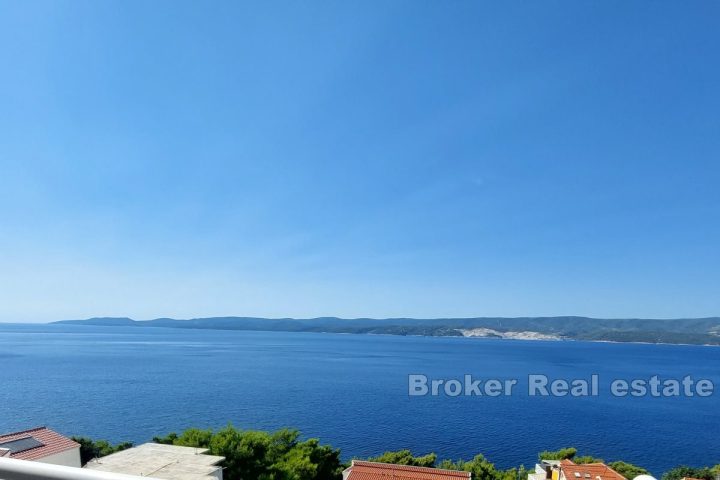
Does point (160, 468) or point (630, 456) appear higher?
point (160, 468)

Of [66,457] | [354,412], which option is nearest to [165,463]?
[66,457]

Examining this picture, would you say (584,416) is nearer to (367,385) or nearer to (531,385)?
(531,385)

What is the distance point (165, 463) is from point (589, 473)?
16.3m

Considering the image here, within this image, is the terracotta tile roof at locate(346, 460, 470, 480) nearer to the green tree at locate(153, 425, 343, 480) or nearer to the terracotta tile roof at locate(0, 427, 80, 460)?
the green tree at locate(153, 425, 343, 480)

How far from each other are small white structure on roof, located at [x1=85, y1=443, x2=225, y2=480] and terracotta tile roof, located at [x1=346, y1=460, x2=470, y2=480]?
7.41 metres

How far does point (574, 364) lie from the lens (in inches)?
3671

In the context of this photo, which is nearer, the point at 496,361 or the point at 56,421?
the point at 56,421

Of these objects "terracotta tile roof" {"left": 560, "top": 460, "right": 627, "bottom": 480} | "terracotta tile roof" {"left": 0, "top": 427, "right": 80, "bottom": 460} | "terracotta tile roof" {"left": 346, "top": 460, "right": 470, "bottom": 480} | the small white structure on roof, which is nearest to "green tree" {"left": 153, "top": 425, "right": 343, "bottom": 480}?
the small white structure on roof

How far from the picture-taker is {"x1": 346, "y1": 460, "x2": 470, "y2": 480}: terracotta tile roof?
17237mm

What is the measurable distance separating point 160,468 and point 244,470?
13.2ft

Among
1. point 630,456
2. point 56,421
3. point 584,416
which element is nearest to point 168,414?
point 56,421

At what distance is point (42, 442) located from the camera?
13.7 metres

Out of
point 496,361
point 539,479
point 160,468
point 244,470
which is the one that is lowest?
point 496,361

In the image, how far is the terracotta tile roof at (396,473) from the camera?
17237mm
